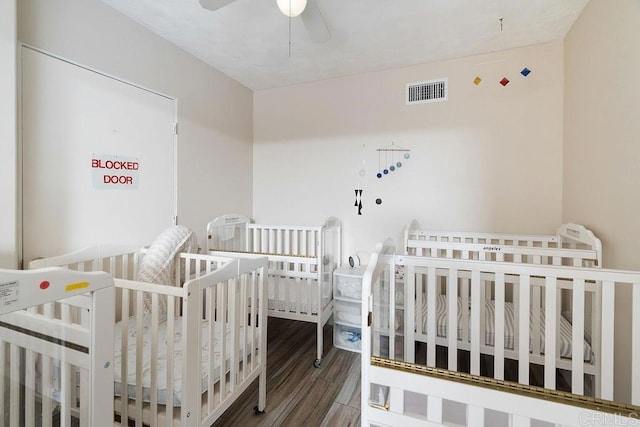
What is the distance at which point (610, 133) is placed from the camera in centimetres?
148

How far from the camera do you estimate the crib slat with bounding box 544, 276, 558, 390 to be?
111cm

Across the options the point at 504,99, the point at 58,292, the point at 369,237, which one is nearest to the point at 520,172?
the point at 504,99

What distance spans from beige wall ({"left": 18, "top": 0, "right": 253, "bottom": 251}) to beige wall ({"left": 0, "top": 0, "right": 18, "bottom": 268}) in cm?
17

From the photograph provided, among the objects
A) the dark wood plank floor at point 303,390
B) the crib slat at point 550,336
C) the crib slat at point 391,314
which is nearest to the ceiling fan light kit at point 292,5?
the crib slat at point 391,314

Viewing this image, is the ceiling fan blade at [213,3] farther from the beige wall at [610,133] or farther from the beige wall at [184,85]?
the beige wall at [610,133]

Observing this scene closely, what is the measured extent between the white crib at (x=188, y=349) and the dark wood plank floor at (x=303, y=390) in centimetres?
11

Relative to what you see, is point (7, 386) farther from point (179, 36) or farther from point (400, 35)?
point (400, 35)

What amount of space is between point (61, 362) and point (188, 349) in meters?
0.37

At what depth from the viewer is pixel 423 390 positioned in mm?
766

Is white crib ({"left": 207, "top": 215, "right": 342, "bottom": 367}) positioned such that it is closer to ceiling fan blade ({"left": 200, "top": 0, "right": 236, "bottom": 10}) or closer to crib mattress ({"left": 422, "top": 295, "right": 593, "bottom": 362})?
crib mattress ({"left": 422, "top": 295, "right": 593, "bottom": 362})

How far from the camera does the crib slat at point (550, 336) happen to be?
43.5 inches

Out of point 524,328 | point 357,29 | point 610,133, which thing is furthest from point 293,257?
point 610,133

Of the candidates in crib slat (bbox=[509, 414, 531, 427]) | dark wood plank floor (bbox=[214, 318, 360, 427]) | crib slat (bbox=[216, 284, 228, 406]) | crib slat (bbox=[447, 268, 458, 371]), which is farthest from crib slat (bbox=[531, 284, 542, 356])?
crib slat (bbox=[216, 284, 228, 406])

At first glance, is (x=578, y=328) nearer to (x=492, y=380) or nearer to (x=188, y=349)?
(x=492, y=380)
